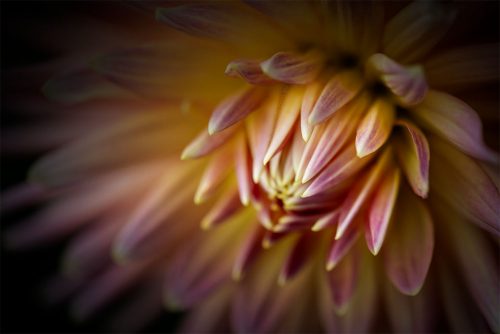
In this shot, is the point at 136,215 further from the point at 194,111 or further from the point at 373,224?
the point at 373,224

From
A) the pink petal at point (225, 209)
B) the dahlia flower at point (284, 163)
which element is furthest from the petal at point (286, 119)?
the pink petal at point (225, 209)

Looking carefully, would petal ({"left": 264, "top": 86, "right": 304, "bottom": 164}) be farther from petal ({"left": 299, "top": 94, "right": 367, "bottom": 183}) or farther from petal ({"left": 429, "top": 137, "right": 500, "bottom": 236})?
petal ({"left": 429, "top": 137, "right": 500, "bottom": 236})

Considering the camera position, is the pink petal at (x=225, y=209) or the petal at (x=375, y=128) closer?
the petal at (x=375, y=128)

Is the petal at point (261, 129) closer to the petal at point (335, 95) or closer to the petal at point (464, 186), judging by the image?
the petal at point (335, 95)

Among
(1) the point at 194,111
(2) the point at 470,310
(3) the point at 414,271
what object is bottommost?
(2) the point at 470,310

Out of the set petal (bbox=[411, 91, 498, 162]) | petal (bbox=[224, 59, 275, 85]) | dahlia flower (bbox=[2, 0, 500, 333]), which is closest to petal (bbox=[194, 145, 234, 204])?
dahlia flower (bbox=[2, 0, 500, 333])

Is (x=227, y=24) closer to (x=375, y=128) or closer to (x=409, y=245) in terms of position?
(x=375, y=128)

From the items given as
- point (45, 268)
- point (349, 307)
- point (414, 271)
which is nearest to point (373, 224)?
point (414, 271)
